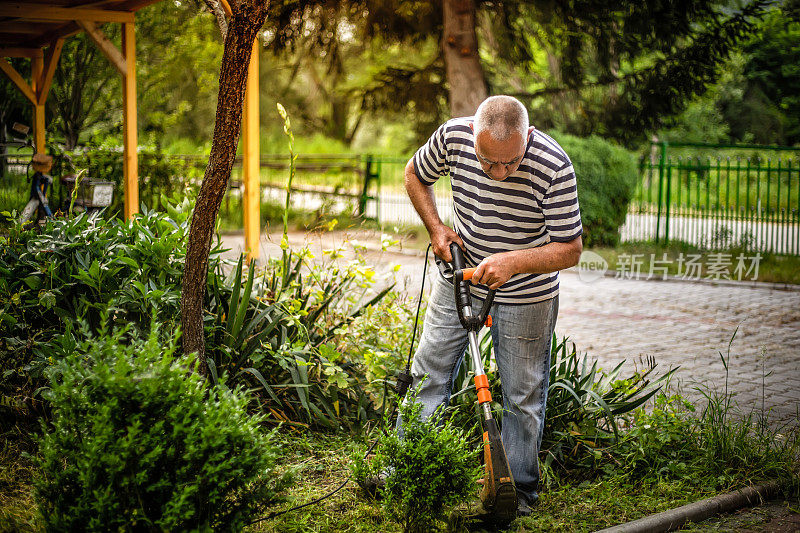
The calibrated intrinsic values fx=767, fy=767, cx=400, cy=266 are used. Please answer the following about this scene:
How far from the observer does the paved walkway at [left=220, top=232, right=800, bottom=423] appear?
Answer: 6098 mm

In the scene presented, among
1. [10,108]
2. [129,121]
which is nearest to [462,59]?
[129,121]

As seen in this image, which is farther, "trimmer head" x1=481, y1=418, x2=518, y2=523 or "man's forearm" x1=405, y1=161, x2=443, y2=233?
"man's forearm" x1=405, y1=161, x2=443, y2=233

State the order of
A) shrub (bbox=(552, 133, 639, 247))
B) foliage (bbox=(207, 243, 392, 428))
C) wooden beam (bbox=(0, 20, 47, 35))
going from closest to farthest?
foliage (bbox=(207, 243, 392, 428)) → wooden beam (bbox=(0, 20, 47, 35)) → shrub (bbox=(552, 133, 639, 247))

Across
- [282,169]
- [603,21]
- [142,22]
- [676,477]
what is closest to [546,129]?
[603,21]

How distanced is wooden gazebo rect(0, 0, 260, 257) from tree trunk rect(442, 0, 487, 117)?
268 inches

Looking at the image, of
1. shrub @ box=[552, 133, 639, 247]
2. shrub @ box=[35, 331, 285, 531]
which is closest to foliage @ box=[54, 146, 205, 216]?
shrub @ box=[35, 331, 285, 531]

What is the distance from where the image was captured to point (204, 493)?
271 cm

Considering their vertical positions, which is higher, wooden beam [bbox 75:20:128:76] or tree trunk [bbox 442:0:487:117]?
tree trunk [bbox 442:0:487:117]

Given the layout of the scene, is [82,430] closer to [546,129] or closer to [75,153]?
[75,153]

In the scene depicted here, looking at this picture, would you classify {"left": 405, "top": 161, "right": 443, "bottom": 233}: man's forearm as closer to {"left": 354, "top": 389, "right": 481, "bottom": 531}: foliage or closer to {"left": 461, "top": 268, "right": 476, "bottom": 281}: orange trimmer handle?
{"left": 461, "top": 268, "right": 476, "bottom": 281}: orange trimmer handle

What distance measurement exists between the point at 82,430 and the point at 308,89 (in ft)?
114

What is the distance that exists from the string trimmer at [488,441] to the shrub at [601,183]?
10461 mm

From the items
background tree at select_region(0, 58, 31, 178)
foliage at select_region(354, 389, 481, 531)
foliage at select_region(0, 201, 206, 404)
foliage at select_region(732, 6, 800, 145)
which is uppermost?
foliage at select_region(732, 6, 800, 145)

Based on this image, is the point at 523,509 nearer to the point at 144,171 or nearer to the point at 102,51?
the point at 102,51
